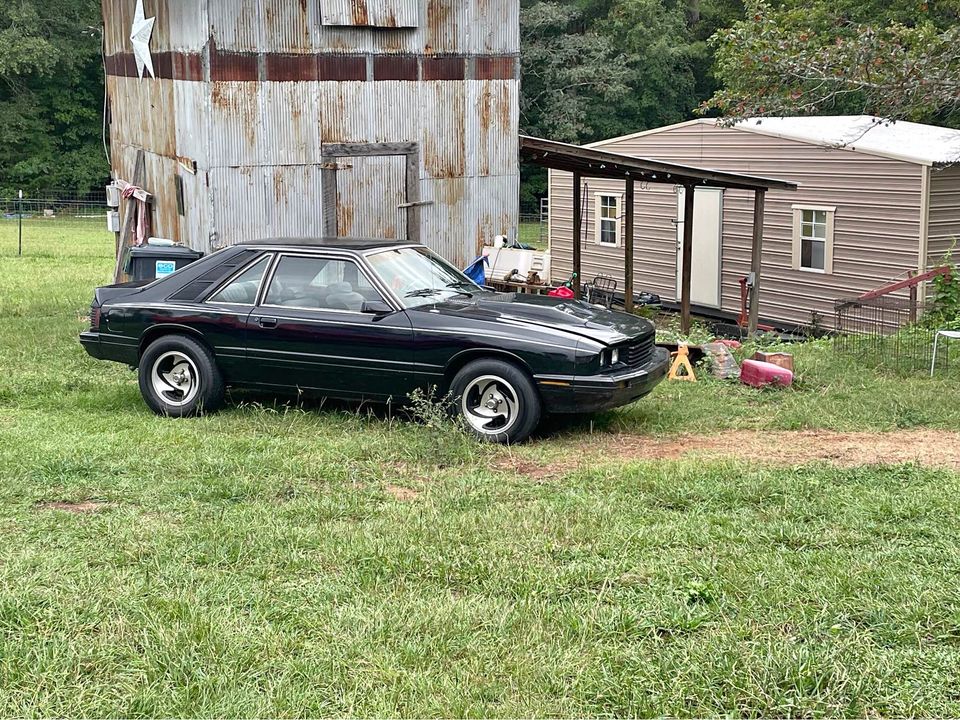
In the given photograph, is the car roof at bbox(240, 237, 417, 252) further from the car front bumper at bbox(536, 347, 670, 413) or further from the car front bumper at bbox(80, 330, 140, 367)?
the car front bumper at bbox(536, 347, 670, 413)

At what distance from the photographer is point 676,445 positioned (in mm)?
8219

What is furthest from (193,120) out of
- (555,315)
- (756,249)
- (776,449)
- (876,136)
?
(876,136)

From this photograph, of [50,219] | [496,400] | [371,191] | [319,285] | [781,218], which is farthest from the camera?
[50,219]

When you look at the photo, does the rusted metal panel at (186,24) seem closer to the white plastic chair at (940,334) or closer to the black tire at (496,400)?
the black tire at (496,400)

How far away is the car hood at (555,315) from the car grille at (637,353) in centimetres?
6

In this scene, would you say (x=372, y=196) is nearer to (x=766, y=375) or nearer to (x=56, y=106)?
(x=766, y=375)

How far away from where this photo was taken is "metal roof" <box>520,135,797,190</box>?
15031 millimetres

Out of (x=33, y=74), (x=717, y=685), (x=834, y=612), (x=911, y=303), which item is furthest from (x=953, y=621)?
(x=33, y=74)

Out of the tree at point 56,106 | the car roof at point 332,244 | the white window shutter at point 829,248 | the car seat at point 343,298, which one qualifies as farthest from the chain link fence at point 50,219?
the car seat at point 343,298

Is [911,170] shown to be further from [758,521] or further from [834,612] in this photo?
[834,612]

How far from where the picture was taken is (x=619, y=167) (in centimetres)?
1580

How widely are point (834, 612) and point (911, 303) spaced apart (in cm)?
1301

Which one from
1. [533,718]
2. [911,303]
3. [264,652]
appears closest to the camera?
[533,718]

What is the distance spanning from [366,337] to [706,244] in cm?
1358
